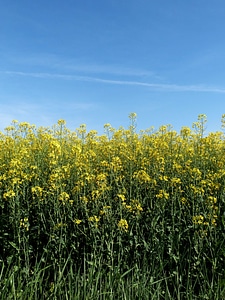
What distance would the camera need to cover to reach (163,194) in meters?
Answer: 4.05

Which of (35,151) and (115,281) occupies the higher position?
(35,151)

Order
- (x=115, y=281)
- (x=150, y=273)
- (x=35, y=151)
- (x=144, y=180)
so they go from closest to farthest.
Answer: (x=115, y=281) → (x=150, y=273) → (x=144, y=180) → (x=35, y=151)

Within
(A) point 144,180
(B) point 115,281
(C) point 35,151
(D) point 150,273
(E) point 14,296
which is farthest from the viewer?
(C) point 35,151

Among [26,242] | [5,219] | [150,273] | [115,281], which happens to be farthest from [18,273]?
[150,273]

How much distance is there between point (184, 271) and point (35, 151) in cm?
284

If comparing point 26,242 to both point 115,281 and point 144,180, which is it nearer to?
point 115,281

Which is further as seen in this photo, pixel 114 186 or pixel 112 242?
pixel 114 186

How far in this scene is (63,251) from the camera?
3969 mm

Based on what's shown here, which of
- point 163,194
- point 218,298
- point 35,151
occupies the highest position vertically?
point 35,151

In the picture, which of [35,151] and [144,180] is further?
[35,151]

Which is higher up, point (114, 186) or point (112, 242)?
point (114, 186)

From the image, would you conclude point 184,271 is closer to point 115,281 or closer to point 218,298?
point 218,298

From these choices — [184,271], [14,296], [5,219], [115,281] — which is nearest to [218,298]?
[184,271]

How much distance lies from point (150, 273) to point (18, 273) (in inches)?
50.6
